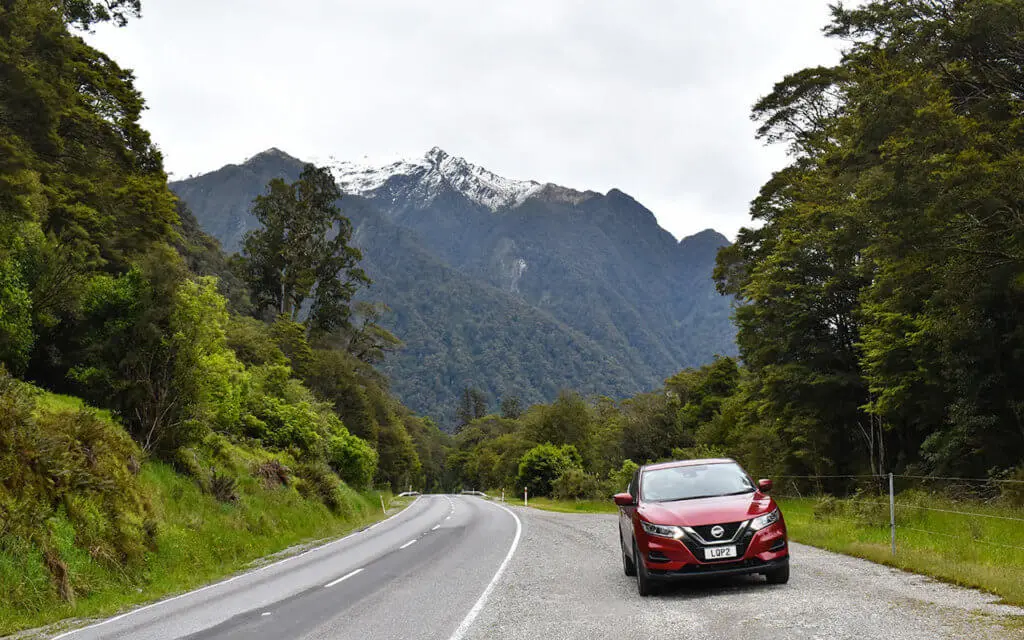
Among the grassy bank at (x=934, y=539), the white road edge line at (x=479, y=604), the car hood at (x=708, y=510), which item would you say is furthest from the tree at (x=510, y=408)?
the car hood at (x=708, y=510)

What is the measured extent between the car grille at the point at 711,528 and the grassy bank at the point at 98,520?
8.91m

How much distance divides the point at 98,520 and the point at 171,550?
231 centimetres

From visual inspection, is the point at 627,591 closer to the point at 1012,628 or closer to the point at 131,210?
the point at 1012,628

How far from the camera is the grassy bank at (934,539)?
30.2 feet

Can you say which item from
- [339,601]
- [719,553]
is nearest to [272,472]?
[339,601]

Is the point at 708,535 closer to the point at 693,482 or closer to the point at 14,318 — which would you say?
the point at 693,482

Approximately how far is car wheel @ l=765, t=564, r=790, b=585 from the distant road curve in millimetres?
3773

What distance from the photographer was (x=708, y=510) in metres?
9.31

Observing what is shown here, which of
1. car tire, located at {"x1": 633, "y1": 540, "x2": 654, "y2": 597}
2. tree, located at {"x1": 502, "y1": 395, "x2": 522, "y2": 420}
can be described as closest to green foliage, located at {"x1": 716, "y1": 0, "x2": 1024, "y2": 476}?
car tire, located at {"x1": 633, "y1": 540, "x2": 654, "y2": 597}

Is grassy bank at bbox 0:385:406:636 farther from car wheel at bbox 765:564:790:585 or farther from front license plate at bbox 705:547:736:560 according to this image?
car wheel at bbox 765:564:790:585

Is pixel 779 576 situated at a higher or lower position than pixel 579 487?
higher

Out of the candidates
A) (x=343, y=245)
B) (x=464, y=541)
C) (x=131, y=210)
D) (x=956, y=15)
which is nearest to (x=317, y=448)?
(x=131, y=210)

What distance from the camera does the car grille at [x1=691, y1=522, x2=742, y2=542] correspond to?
8.95 m

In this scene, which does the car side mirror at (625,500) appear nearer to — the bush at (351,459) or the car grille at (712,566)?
the car grille at (712,566)
